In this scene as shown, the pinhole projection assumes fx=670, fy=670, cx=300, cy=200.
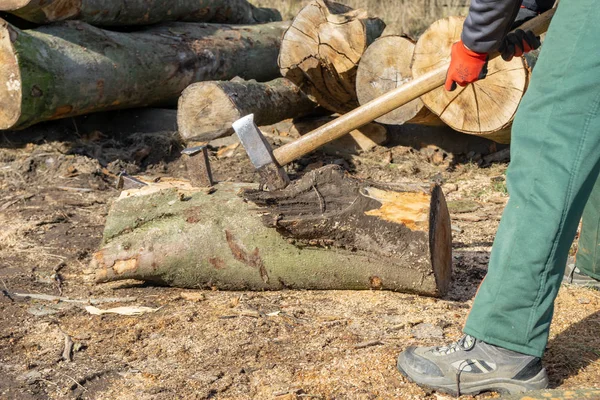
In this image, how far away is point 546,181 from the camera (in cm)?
209

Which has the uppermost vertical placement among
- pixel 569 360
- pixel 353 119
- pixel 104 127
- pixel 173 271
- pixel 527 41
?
pixel 527 41

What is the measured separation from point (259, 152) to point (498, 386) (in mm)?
1677

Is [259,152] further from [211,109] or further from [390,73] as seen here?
[390,73]

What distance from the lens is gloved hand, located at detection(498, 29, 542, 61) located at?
293 cm

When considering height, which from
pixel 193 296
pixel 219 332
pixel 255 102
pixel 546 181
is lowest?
pixel 193 296

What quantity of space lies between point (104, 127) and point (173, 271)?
133 inches

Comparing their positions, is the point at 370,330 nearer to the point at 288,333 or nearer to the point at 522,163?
the point at 288,333

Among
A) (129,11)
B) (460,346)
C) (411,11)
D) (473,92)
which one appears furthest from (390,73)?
(411,11)

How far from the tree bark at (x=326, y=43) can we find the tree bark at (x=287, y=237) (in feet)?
7.25

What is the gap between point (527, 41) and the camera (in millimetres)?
2973

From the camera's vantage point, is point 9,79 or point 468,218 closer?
point 468,218

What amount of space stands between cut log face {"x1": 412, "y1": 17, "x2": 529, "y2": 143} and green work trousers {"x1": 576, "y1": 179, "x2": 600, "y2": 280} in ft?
5.49

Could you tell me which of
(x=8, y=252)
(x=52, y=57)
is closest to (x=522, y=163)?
(x=8, y=252)

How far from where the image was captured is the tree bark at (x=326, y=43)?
524cm
